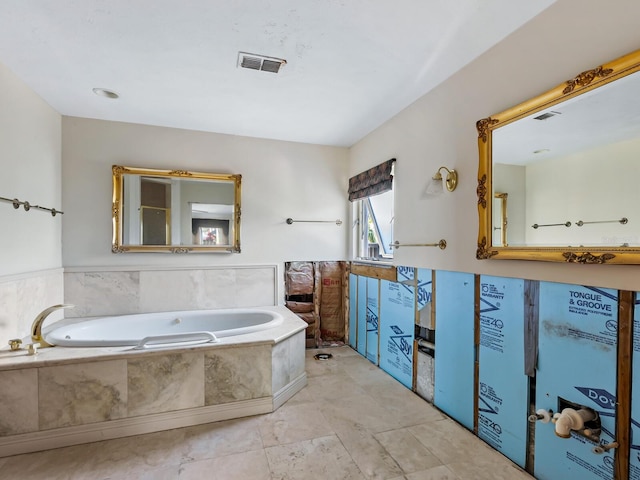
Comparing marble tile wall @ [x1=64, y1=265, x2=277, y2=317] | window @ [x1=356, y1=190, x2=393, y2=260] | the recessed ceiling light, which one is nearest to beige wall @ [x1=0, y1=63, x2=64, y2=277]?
marble tile wall @ [x1=64, y1=265, x2=277, y2=317]

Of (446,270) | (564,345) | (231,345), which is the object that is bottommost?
(231,345)

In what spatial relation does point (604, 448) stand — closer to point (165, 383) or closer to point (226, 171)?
point (165, 383)

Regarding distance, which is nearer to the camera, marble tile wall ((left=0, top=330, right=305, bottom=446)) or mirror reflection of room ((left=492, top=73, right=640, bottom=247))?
mirror reflection of room ((left=492, top=73, right=640, bottom=247))

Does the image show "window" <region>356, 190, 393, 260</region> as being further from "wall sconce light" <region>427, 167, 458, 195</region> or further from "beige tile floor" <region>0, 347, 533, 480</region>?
"beige tile floor" <region>0, 347, 533, 480</region>

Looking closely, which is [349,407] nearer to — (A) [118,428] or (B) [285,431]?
(B) [285,431]

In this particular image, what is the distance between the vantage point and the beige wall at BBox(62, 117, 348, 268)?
2996 mm

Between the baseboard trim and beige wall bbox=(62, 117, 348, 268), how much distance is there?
148 centimetres

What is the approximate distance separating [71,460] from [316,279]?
2.42 meters

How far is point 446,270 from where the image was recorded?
2.23 metres

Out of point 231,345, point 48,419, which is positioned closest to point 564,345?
point 231,345

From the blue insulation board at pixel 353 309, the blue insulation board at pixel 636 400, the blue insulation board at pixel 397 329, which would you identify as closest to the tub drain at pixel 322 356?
the blue insulation board at pixel 353 309

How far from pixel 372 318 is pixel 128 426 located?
2.10m

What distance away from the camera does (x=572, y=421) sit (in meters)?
1.41

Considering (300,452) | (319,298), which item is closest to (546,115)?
(300,452)
